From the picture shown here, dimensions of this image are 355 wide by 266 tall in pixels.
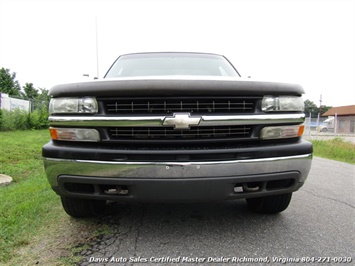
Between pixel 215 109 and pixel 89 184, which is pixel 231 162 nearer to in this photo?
pixel 215 109

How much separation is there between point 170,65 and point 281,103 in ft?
5.35

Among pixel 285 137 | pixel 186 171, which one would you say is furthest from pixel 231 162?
pixel 285 137

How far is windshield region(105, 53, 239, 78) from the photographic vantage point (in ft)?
10.3

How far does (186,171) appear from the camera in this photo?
1.82 m

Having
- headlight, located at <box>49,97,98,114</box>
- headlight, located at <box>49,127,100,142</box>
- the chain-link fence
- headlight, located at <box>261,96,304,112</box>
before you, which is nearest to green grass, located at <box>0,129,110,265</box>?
headlight, located at <box>49,127,100,142</box>

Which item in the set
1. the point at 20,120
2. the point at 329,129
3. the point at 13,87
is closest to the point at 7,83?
the point at 13,87

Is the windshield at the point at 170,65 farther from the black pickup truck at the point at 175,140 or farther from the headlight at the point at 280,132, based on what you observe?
the headlight at the point at 280,132

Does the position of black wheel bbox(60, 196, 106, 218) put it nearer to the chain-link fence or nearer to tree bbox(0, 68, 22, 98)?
the chain-link fence

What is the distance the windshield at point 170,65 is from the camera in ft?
10.3

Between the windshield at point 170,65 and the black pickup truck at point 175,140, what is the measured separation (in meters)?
1.16

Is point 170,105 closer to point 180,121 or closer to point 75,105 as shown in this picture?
point 180,121

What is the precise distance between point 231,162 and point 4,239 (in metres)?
1.84

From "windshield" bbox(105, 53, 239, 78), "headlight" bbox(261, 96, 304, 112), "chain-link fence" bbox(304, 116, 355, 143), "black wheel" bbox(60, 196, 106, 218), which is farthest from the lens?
"chain-link fence" bbox(304, 116, 355, 143)

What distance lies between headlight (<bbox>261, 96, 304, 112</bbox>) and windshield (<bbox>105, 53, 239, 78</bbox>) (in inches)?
46.3
